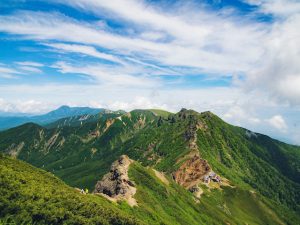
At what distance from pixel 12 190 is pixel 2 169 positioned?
23163 millimetres

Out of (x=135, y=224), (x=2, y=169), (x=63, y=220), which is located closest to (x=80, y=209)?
(x=63, y=220)

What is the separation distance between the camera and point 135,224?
15888 cm

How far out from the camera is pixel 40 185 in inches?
6732

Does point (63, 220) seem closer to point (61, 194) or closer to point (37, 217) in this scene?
point (37, 217)

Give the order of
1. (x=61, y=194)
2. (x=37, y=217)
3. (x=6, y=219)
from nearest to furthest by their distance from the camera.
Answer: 1. (x=6, y=219)
2. (x=37, y=217)
3. (x=61, y=194)

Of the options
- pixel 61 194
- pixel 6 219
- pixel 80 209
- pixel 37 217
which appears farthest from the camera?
pixel 61 194

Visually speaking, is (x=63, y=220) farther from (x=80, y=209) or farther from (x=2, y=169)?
(x=2, y=169)

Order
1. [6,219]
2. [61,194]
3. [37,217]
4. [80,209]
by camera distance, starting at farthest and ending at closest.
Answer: [61,194]
[80,209]
[37,217]
[6,219]

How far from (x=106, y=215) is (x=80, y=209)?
1239 cm

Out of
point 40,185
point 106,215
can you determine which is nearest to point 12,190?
point 40,185

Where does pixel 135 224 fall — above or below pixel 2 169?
below

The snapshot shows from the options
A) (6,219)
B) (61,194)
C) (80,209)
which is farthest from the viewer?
(61,194)

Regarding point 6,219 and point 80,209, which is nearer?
point 6,219

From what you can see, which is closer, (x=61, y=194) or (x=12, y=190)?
(x=12, y=190)
